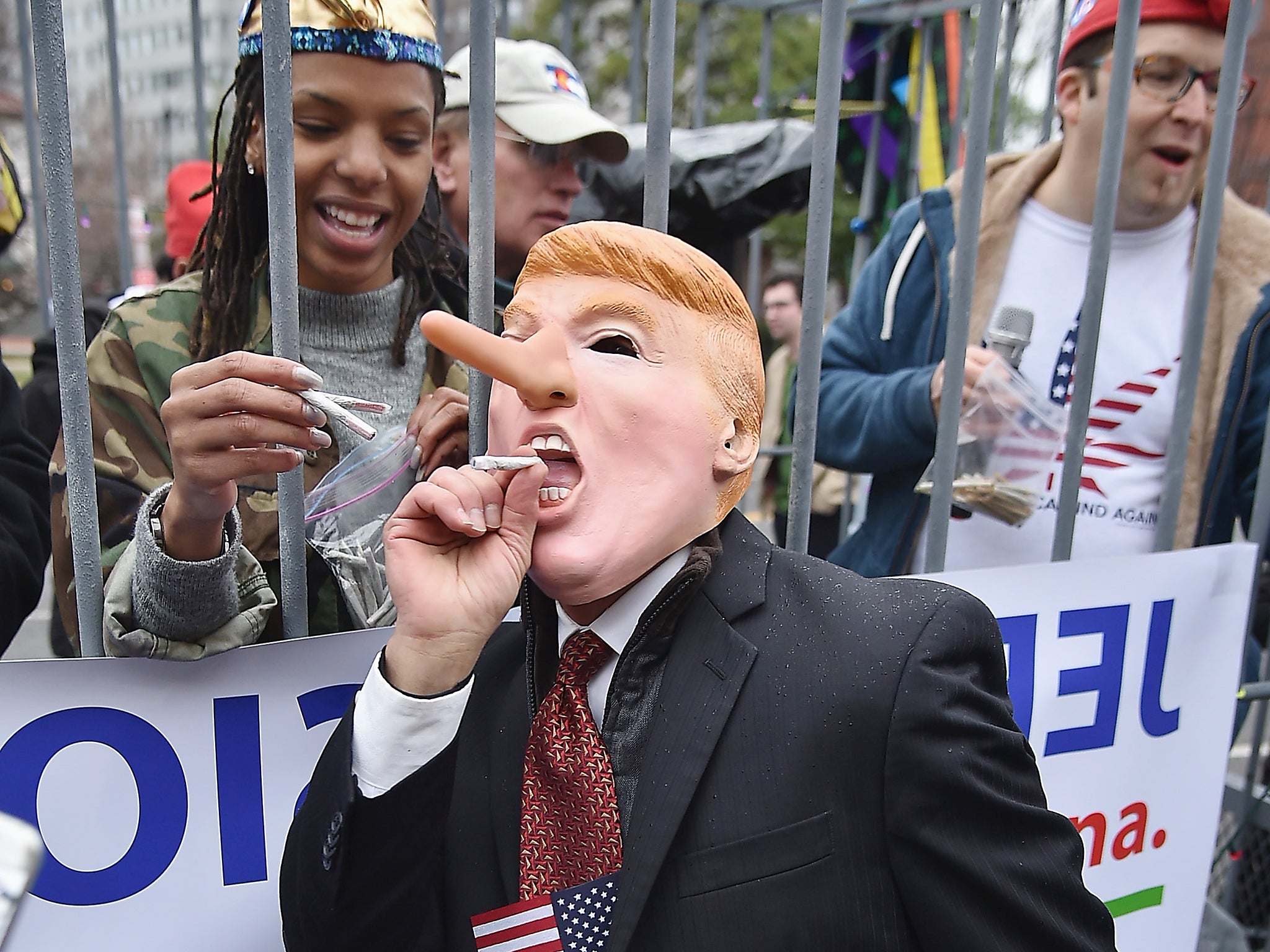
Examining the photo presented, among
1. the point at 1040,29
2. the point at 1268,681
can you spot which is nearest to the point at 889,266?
the point at 1268,681

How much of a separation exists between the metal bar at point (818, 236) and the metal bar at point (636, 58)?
2632 mm

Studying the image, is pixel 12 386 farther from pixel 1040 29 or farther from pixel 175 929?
pixel 1040 29

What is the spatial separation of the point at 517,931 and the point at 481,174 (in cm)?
97

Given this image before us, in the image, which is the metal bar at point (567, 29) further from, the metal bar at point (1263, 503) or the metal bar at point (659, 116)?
the metal bar at point (1263, 503)

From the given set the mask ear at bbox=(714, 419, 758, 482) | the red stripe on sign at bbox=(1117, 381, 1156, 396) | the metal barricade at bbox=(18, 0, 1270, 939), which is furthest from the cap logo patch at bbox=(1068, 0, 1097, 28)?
the mask ear at bbox=(714, 419, 758, 482)

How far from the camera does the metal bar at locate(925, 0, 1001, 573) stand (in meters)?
1.65

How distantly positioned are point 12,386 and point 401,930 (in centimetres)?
130

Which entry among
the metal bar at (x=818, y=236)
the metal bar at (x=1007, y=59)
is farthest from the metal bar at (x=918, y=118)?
the metal bar at (x=818, y=236)

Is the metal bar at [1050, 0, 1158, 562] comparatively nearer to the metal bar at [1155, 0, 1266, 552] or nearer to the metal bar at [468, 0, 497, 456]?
the metal bar at [1155, 0, 1266, 552]

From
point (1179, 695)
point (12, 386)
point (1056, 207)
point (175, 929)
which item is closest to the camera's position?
point (175, 929)

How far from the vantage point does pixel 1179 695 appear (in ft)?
6.70

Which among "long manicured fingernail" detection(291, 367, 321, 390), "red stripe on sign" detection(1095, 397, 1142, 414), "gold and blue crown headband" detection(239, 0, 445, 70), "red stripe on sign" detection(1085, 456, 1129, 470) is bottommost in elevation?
"red stripe on sign" detection(1085, 456, 1129, 470)

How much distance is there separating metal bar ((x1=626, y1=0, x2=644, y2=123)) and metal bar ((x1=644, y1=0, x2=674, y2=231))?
2.73 meters

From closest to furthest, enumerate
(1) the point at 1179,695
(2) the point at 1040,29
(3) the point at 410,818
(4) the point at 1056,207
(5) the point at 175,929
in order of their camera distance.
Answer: (3) the point at 410,818 → (5) the point at 175,929 → (1) the point at 1179,695 → (4) the point at 1056,207 → (2) the point at 1040,29
